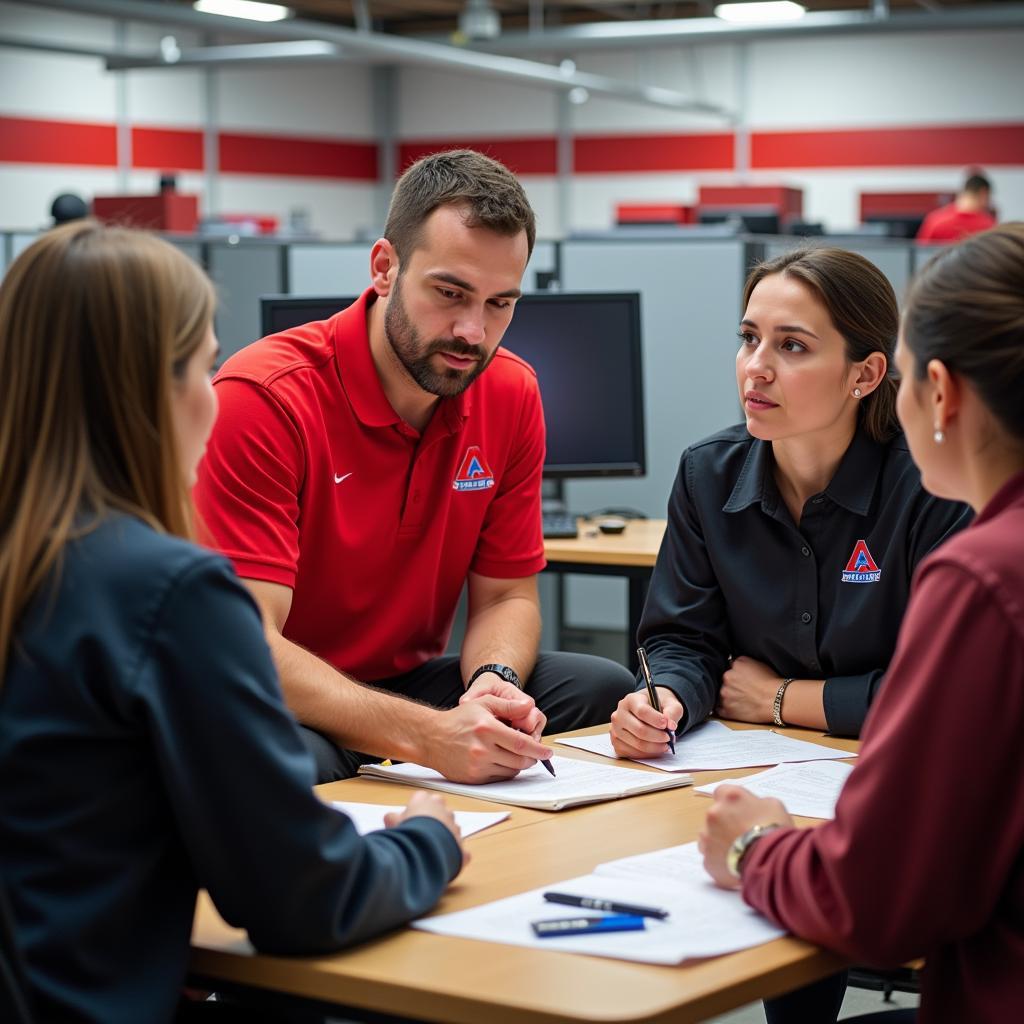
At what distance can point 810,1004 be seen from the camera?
185 centimetres

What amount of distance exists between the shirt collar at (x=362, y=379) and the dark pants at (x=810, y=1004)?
1.00 metres

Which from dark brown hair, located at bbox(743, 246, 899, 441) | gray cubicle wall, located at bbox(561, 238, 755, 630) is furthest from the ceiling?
dark brown hair, located at bbox(743, 246, 899, 441)

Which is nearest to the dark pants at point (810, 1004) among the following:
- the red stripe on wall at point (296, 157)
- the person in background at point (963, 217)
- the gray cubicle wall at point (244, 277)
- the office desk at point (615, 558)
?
the office desk at point (615, 558)

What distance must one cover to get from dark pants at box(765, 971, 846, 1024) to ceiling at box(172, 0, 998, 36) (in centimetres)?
993

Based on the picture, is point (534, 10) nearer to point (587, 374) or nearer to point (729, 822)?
point (587, 374)

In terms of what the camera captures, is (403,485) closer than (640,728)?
No

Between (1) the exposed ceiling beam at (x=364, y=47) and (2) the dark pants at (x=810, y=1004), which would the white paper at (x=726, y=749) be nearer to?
(2) the dark pants at (x=810, y=1004)

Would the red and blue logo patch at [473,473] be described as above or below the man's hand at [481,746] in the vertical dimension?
above

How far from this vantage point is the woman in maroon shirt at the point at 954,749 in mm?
1107

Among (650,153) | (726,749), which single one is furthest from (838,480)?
(650,153)

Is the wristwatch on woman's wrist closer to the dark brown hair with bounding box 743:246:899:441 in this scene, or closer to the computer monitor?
the dark brown hair with bounding box 743:246:899:441

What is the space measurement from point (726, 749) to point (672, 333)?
7.31 feet

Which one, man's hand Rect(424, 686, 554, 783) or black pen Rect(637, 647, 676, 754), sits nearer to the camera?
man's hand Rect(424, 686, 554, 783)

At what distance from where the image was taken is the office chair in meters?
1.01
